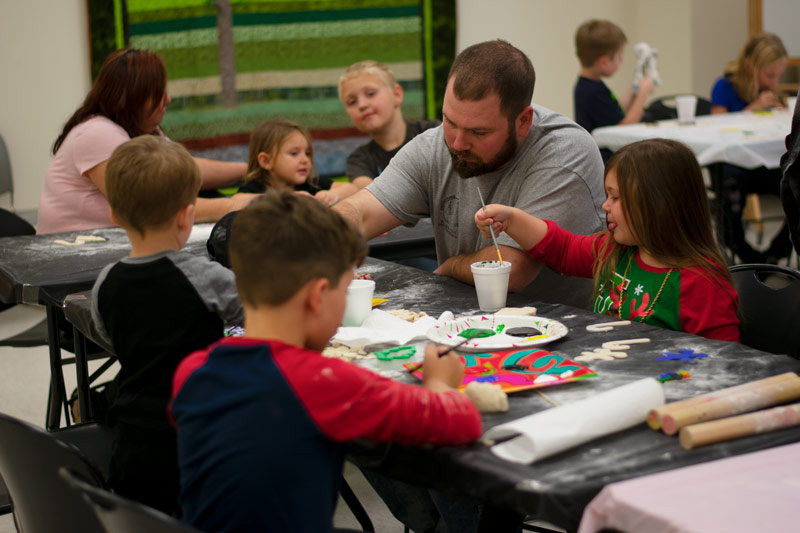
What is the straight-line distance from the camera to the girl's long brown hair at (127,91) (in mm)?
3115

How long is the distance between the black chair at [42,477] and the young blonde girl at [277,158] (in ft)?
6.81

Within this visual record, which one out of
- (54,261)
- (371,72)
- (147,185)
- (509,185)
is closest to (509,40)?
(371,72)

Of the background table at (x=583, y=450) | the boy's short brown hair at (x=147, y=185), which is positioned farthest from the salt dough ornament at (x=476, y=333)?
the boy's short brown hair at (x=147, y=185)

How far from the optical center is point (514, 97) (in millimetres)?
2080

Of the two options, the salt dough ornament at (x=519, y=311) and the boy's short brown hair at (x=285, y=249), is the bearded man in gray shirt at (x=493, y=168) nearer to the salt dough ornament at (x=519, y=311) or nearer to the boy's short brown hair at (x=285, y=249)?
the salt dough ornament at (x=519, y=311)

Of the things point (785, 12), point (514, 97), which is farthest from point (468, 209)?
point (785, 12)

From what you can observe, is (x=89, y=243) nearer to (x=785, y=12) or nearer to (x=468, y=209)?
(x=468, y=209)

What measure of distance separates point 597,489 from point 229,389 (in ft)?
1.55

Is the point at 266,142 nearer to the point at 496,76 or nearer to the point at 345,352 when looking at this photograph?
the point at 496,76

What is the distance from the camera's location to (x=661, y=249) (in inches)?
71.9

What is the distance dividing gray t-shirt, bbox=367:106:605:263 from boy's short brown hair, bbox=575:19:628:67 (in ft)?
9.97

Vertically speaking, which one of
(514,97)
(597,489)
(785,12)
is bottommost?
(597,489)

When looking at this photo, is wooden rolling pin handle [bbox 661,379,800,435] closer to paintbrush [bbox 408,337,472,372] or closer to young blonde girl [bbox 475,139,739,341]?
paintbrush [bbox 408,337,472,372]

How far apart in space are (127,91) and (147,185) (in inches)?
66.6
